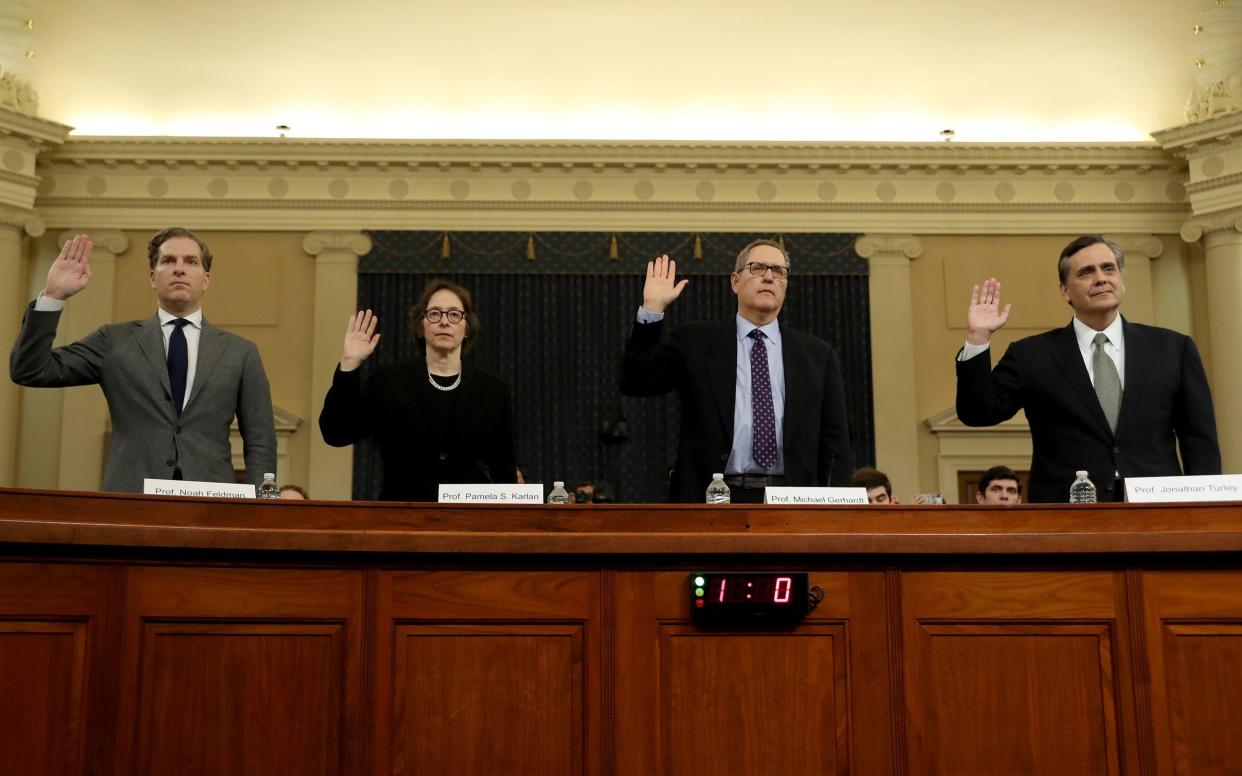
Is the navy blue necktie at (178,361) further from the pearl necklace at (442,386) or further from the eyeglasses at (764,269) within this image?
the eyeglasses at (764,269)

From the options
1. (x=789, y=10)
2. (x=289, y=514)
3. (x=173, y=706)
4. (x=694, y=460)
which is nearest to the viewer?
(x=173, y=706)

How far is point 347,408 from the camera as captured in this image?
3.57 meters

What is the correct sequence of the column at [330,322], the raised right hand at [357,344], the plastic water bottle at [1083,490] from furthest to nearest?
the column at [330,322] < the raised right hand at [357,344] < the plastic water bottle at [1083,490]

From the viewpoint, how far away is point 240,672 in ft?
8.18

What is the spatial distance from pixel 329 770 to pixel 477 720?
0.31 meters

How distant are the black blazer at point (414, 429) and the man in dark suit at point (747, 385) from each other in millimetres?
485

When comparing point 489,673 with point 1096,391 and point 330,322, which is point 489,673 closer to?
point 1096,391

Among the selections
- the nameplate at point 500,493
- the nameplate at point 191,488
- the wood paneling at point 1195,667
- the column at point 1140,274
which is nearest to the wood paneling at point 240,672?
the nameplate at point 191,488

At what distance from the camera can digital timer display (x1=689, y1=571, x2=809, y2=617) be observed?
8.41 feet

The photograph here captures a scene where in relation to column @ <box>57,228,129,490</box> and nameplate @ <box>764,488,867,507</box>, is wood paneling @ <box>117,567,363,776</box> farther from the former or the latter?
column @ <box>57,228,129,490</box>

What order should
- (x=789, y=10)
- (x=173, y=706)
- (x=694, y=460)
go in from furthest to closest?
(x=789, y=10) → (x=694, y=460) → (x=173, y=706)

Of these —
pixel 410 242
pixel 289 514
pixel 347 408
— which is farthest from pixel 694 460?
pixel 410 242

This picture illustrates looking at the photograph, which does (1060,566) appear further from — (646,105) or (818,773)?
(646,105)

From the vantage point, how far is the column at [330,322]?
10.3m
